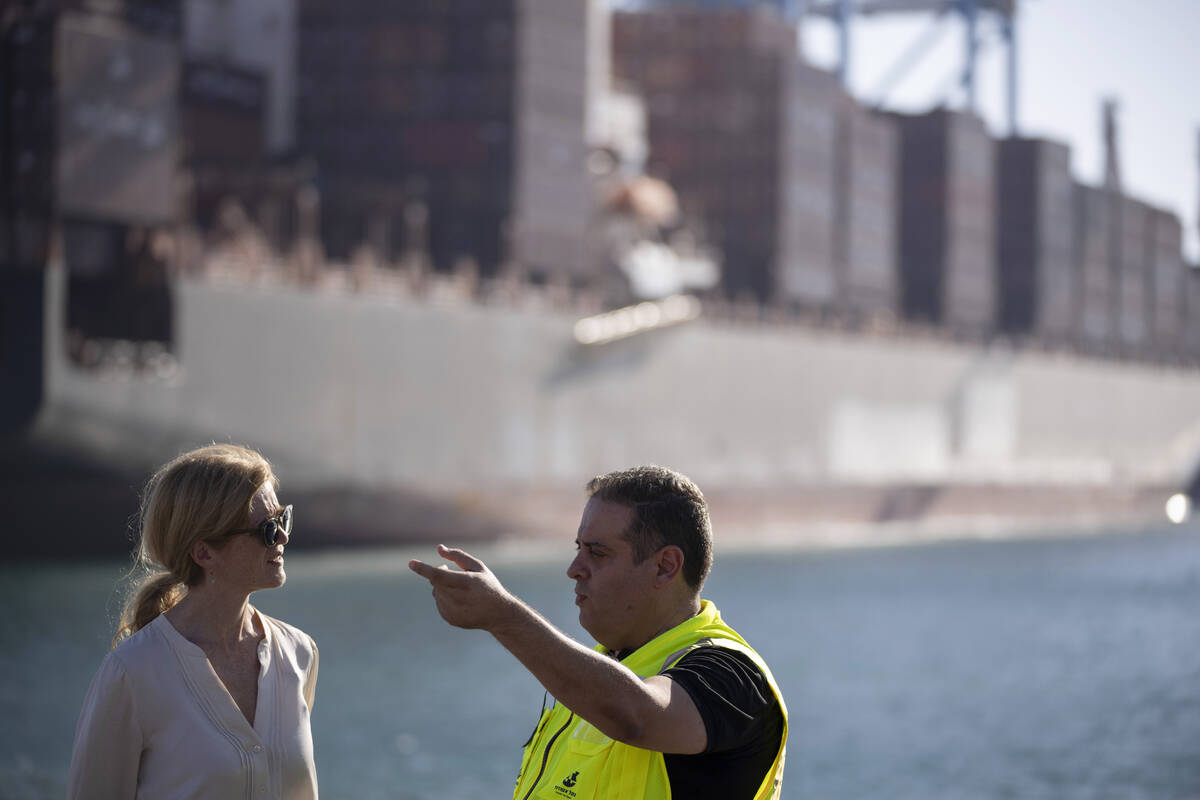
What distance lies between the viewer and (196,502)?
304cm

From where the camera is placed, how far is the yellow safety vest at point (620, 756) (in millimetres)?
2730

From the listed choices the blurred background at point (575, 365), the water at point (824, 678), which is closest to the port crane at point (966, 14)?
the blurred background at point (575, 365)

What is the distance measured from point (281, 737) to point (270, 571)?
33 centimetres

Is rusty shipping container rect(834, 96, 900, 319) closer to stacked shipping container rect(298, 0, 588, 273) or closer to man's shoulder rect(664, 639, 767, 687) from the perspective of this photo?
stacked shipping container rect(298, 0, 588, 273)

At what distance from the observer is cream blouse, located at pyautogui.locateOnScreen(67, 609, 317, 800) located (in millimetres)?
2881

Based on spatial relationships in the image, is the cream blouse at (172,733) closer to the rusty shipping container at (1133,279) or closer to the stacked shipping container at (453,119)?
the stacked shipping container at (453,119)

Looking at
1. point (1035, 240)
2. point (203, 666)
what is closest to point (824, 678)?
point (203, 666)

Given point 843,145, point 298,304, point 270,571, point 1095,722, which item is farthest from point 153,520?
point 843,145

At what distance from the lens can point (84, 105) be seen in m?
25.1

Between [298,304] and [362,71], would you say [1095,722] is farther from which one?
[362,71]

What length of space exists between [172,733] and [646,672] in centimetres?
91

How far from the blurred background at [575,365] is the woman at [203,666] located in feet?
6.40

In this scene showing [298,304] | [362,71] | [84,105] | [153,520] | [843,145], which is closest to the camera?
[153,520]

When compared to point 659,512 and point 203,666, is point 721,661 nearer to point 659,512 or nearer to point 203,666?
point 659,512
